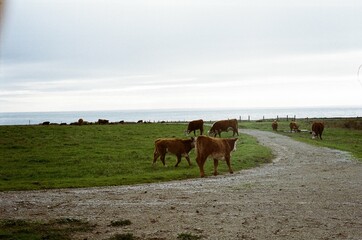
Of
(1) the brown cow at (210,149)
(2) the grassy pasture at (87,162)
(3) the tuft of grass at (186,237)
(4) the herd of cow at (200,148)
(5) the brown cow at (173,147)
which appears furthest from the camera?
(5) the brown cow at (173,147)

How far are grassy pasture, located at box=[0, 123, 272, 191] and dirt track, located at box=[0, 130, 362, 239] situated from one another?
83.0 inches

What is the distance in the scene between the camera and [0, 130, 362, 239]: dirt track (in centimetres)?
942

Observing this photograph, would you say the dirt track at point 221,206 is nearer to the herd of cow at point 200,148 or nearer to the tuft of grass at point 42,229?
the tuft of grass at point 42,229

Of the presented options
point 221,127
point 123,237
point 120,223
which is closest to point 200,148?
point 120,223

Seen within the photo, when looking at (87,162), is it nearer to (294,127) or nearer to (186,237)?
(186,237)

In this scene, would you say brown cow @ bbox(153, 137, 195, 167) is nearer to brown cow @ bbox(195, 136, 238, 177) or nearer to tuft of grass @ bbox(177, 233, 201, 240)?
brown cow @ bbox(195, 136, 238, 177)

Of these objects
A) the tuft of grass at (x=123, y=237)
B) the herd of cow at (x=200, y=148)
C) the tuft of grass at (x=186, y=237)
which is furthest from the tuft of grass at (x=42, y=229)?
the herd of cow at (x=200, y=148)

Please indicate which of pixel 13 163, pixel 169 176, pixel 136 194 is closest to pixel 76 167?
pixel 13 163

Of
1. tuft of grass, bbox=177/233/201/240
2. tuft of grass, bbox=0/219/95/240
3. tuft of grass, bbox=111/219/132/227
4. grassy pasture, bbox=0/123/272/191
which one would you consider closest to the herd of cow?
grassy pasture, bbox=0/123/272/191

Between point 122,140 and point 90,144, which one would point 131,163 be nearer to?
point 90,144

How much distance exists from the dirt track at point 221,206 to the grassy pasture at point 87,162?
211cm

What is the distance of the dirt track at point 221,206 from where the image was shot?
9422mm

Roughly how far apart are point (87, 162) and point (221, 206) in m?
13.6

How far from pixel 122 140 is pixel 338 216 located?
89.5 feet
